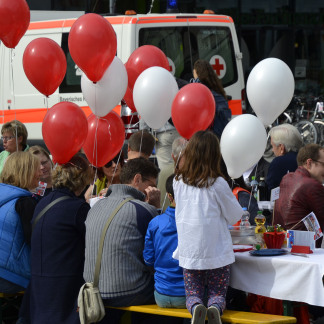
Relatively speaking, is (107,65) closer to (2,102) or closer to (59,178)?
(59,178)

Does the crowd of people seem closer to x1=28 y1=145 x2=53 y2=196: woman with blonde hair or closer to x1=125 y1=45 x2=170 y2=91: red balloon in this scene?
x1=28 y1=145 x2=53 y2=196: woman with blonde hair

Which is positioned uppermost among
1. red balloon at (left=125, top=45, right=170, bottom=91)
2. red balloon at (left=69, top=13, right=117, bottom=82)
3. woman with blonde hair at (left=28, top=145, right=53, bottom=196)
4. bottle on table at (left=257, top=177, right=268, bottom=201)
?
red balloon at (left=69, top=13, right=117, bottom=82)

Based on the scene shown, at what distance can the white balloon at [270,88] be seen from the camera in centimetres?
637

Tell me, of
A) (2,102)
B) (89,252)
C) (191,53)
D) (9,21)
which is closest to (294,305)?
(89,252)

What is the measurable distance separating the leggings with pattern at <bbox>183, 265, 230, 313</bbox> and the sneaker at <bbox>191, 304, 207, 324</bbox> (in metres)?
0.09

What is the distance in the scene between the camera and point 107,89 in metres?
6.57

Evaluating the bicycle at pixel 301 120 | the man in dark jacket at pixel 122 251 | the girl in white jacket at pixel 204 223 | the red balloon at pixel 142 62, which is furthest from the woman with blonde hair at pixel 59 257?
the bicycle at pixel 301 120

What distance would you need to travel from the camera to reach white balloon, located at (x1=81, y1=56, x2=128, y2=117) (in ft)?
21.6

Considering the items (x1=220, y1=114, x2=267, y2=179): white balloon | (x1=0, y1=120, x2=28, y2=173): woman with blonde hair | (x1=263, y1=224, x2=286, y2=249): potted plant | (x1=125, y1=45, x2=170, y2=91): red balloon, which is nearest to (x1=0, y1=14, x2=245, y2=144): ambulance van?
(x1=0, y1=120, x2=28, y2=173): woman with blonde hair

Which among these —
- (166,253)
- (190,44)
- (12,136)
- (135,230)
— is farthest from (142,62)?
(190,44)

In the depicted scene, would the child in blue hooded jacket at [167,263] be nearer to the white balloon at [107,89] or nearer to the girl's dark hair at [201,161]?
the girl's dark hair at [201,161]

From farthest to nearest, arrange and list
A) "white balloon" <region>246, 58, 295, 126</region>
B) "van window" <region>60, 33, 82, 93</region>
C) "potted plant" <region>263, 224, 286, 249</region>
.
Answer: "van window" <region>60, 33, 82, 93</region> < "white balloon" <region>246, 58, 295, 126</region> < "potted plant" <region>263, 224, 286, 249</region>

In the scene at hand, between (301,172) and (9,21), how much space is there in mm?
2659

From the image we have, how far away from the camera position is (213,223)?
522cm
